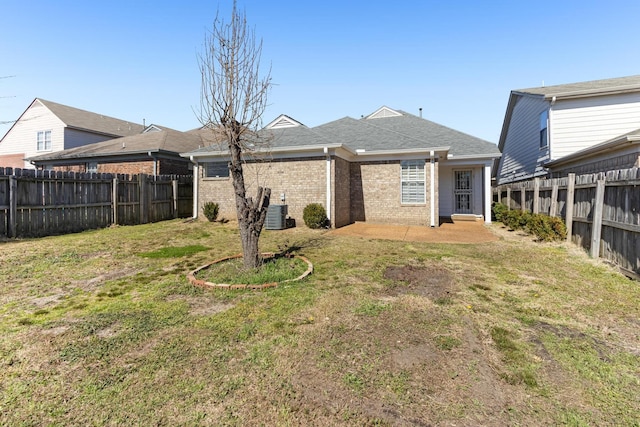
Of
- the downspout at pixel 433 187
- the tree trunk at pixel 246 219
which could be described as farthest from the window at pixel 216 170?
the downspout at pixel 433 187

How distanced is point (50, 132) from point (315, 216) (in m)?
26.4

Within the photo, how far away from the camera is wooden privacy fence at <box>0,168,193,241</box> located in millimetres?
9203

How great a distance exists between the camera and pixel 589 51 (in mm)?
12047

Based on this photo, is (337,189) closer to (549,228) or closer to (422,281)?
(549,228)

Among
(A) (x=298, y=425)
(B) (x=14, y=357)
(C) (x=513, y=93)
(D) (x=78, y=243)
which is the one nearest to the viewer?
(A) (x=298, y=425)

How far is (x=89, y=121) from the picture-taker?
2650 centimetres

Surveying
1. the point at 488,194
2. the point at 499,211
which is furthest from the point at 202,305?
the point at 499,211

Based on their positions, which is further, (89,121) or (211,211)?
(89,121)

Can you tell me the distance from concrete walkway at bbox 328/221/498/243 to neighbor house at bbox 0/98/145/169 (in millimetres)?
25301

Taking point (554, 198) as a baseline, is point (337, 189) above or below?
above

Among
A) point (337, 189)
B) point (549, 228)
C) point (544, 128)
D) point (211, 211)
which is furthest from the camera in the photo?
point (544, 128)

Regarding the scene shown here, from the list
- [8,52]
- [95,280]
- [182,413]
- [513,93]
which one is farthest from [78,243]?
[513,93]

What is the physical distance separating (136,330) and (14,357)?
3.30 ft

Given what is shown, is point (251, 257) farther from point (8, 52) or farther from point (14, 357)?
point (8, 52)
